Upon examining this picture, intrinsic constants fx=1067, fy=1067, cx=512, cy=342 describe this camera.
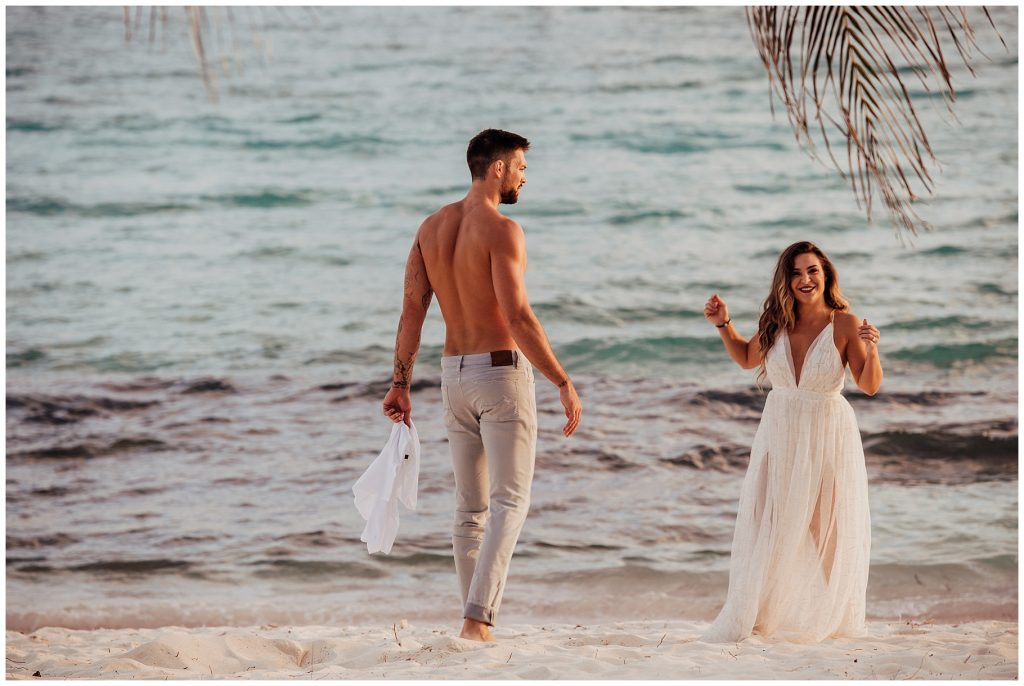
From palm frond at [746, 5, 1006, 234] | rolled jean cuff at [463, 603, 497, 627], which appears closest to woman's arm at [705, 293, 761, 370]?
palm frond at [746, 5, 1006, 234]

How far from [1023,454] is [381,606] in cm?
289

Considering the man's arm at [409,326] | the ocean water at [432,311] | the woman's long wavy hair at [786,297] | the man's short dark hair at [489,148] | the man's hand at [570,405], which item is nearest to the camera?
the man's hand at [570,405]

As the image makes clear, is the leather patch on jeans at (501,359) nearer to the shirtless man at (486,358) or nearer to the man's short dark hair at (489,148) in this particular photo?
the shirtless man at (486,358)

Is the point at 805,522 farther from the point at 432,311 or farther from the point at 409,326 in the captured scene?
the point at 432,311

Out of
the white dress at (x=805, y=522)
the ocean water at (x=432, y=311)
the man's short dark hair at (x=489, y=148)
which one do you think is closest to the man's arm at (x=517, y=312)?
the man's short dark hair at (x=489, y=148)

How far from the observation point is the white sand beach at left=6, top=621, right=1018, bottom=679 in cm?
272

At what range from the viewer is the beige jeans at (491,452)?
2.99 m

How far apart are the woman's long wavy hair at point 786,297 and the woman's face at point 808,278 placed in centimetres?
1

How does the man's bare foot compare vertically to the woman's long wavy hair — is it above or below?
below

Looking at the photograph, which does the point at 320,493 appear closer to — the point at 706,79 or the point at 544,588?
the point at 544,588

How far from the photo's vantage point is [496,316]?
→ 307 centimetres

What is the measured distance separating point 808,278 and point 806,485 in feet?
2.07

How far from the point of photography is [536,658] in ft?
9.44

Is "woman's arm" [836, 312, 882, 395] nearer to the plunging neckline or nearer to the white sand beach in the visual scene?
the plunging neckline
